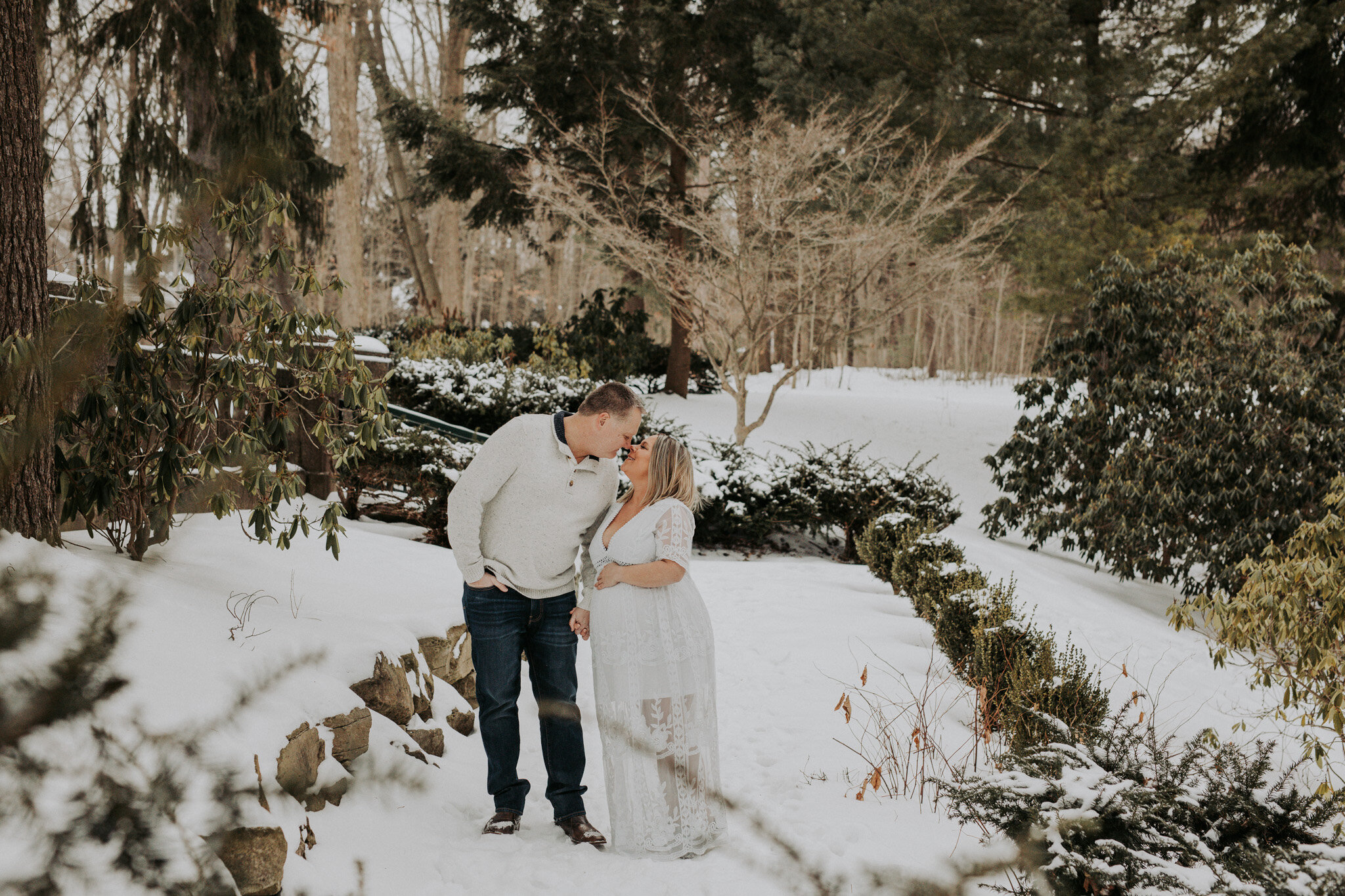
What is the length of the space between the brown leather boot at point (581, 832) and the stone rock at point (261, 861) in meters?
1.13

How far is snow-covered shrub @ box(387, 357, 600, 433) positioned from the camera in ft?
36.8

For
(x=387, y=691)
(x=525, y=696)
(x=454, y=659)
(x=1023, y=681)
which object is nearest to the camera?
(x=387, y=691)

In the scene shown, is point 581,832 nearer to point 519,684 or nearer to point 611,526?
point 519,684

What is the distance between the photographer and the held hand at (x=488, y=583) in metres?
3.15

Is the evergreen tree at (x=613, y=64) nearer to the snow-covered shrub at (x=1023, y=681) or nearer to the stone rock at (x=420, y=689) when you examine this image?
the snow-covered shrub at (x=1023, y=681)

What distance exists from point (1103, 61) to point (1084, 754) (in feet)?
43.0

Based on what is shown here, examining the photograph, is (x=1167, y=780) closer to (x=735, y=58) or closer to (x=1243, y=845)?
(x=1243, y=845)

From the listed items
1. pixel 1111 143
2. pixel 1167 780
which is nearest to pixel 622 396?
pixel 1167 780

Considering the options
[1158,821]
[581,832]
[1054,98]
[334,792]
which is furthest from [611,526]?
[1054,98]

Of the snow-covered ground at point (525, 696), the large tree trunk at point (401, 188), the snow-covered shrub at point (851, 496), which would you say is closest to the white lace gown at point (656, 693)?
the snow-covered ground at point (525, 696)

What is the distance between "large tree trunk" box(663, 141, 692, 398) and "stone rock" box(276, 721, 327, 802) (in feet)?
44.7

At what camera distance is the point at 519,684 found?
10.7ft

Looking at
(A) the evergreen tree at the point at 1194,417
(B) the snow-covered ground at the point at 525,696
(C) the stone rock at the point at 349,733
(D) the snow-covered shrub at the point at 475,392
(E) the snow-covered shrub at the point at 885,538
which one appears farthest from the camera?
(D) the snow-covered shrub at the point at 475,392

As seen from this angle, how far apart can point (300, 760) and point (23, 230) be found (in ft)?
6.81
